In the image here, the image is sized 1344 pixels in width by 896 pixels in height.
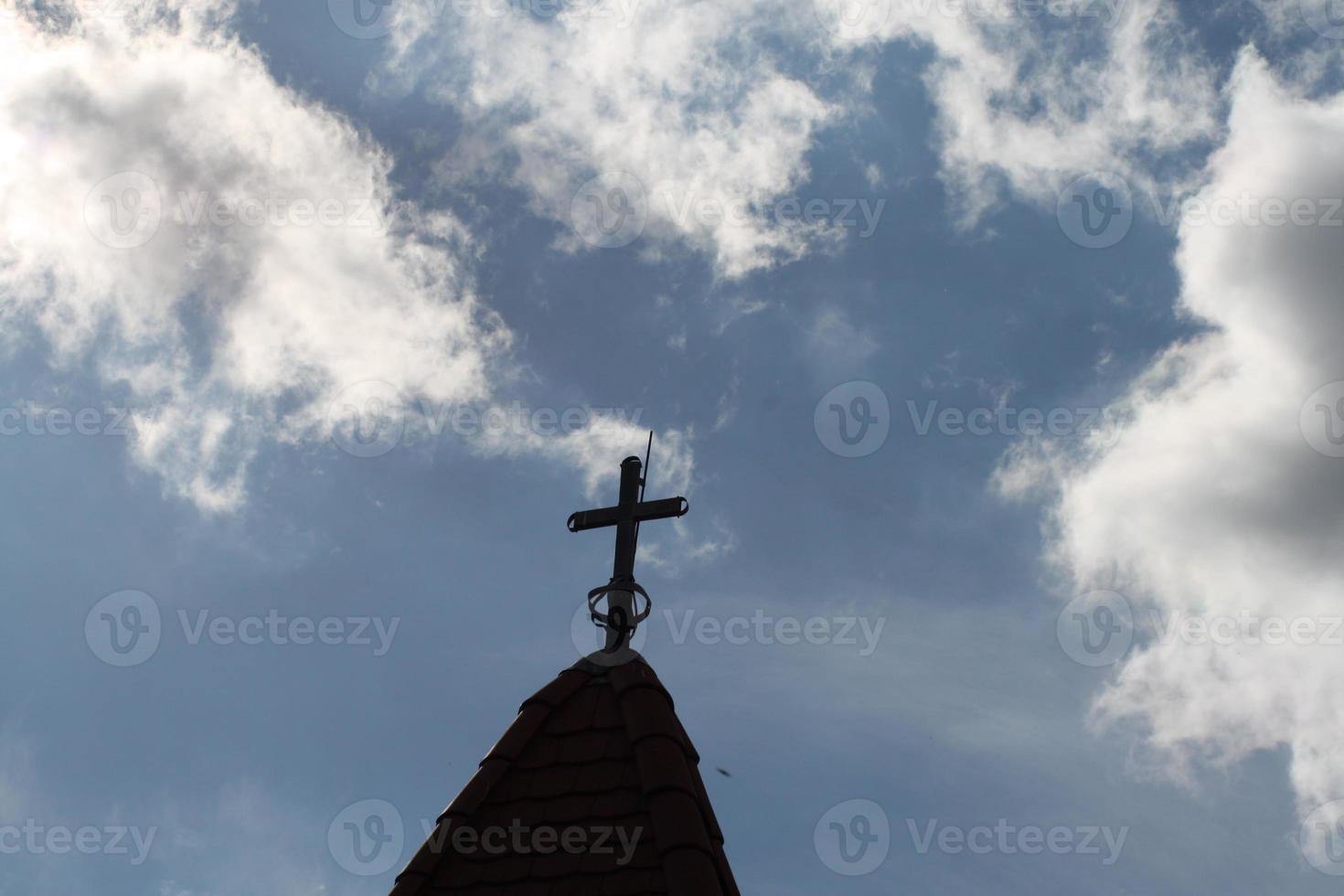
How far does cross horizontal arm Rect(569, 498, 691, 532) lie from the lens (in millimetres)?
7879

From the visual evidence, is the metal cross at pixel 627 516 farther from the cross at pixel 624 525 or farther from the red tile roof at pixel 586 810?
the red tile roof at pixel 586 810

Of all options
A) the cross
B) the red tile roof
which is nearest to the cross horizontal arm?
the cross

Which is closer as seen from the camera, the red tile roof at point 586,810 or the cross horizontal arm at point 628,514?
the red tile roof at point 586,810

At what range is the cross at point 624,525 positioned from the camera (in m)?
7.54

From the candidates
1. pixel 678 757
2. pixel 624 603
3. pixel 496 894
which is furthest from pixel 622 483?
pixel 496 894

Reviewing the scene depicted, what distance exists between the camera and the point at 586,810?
6.36 m

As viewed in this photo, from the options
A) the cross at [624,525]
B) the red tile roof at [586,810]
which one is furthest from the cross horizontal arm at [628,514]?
the red tile roof at [586,810]

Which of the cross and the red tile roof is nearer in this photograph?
the red tile roof

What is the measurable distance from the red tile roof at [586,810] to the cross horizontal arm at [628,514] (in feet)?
3.83

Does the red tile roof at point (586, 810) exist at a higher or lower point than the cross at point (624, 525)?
lower

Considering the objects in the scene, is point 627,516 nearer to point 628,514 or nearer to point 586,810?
point 628,514

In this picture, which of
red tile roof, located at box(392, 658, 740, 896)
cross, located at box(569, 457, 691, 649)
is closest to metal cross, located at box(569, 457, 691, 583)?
cross, located at box(569, 457, 691, 649)

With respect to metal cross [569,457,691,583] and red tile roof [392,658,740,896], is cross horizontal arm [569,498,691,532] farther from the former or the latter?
red tile roof [392,658,740,896]

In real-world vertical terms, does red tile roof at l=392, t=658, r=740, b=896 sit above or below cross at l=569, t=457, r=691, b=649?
below
